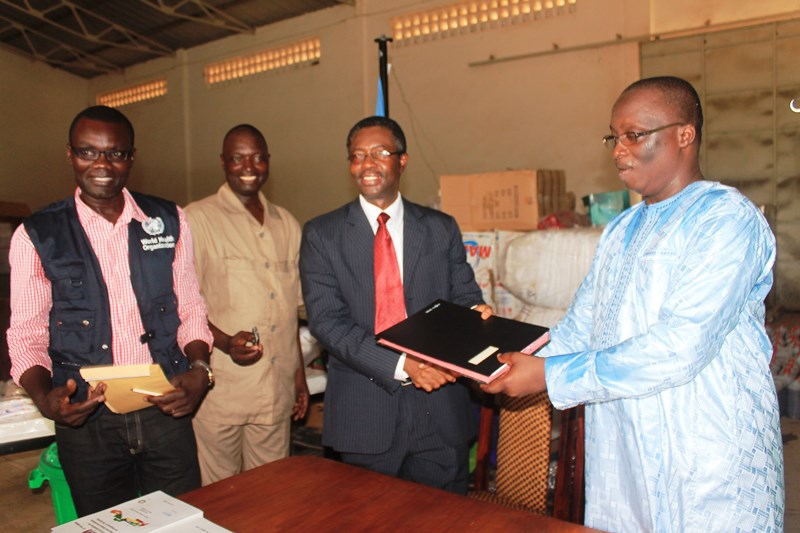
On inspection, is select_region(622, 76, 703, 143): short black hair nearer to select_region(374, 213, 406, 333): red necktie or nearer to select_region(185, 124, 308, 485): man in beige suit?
select_region(374, 213, 406, 333): red necktie

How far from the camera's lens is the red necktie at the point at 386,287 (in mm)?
2070

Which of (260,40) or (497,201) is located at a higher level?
(260,40)

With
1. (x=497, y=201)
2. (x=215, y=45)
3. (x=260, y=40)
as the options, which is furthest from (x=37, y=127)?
A: (x=497, y=201)

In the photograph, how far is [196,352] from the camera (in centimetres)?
203

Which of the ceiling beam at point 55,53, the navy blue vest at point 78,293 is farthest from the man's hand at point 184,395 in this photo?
the ceiling beam at point 55,53

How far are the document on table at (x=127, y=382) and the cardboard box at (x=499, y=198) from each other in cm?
302

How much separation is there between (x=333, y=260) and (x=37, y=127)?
35.5ft

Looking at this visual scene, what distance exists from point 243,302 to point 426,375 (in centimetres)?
97

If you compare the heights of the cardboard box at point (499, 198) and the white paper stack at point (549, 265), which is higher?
the cardboard box at point (499, 198)

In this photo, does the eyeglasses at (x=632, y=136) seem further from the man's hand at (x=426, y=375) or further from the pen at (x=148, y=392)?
the pen at (x=148, y=392)

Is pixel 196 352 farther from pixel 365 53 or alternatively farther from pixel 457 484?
pixel 365 53

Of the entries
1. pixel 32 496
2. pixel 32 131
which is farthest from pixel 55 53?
pixel 32 496

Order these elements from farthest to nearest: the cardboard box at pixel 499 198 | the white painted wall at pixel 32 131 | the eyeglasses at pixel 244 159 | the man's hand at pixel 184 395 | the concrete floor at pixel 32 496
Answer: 1. the white painted wall at pixel 32 131
2. the cardboard box at pixel 499 198
3. the concrete floor at pixel 32 496
4. the eyeglasses at pixel 244 159
5. the man's hand at pixel 184 395

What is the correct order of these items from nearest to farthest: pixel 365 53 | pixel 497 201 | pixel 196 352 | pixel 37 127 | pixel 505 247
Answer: pixel 196 352 → pixel 505 247 → pixel 497 201 → pixel 365 53 → pixel 37 127
